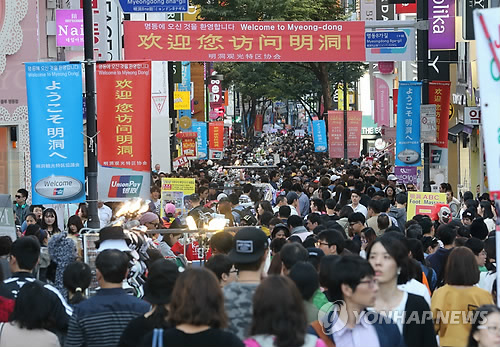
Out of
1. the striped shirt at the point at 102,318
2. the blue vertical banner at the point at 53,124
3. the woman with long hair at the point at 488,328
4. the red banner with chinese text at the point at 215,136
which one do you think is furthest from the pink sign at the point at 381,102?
the woman with long hair at the point at 488,328

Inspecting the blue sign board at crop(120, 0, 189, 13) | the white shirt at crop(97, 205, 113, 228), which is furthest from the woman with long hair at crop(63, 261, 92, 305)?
the blue sign board at crop(120, 0, 189, 13)

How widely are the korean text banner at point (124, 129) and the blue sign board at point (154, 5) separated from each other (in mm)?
5004

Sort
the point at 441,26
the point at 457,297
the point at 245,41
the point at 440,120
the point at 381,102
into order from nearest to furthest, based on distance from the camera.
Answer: the point at 457,297, the point at 440,120, the point at 245,41, the point at 441,26, the point at 381,102

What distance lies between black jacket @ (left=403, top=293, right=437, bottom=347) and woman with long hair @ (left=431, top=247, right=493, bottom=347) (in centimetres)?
80

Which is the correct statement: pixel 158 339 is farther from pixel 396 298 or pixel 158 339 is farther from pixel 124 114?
pixel 124 114

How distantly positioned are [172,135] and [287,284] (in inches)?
1603

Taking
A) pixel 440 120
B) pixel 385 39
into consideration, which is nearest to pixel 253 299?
pixel 440 120

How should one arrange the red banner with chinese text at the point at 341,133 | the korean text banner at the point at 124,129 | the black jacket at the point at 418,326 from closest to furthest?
the black jacket at the point at 418,326
the korean text banner at the point at 124,129
the red banner with chinese text at the point at 341,133

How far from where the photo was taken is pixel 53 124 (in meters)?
13.2

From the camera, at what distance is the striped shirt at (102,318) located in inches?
265

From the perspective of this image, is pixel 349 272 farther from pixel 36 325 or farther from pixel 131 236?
pixel 131 236

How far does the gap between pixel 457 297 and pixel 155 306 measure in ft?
7.71

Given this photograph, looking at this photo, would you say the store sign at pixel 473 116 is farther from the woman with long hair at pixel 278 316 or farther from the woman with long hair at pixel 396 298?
the woman with long hair at pixel 278 316

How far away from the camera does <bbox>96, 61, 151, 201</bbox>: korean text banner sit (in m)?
13.4
